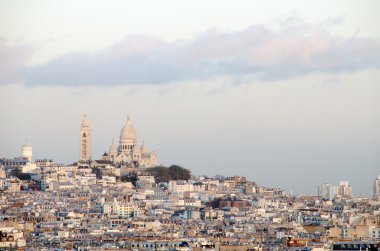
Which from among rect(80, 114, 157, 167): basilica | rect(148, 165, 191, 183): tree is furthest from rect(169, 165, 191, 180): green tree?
rect(80, 114, 157, 167): basilica

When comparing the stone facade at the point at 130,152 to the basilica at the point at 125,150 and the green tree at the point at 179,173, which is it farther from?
the green tree at the point at 179,173

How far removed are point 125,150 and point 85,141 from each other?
19.1 feet

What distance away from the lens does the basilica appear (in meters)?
138

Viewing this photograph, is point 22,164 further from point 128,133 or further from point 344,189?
point 344,189

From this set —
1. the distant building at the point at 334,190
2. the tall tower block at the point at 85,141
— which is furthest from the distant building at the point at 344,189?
the tall tower block at the point at 85,141

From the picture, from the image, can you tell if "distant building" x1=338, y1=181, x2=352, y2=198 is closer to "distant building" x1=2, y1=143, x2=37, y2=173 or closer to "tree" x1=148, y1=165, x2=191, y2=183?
"tree" x1=148, y1=165, x2=191, y2=183

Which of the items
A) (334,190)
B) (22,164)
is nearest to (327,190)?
(334,190)

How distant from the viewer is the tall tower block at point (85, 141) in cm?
13700

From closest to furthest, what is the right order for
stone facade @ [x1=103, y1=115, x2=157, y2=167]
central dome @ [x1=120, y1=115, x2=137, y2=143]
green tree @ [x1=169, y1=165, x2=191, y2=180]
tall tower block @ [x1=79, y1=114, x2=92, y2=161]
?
1. green tree @ [x1=169, y1=165, x2=191, y2=180]
2. tall tower block @ [x1=79, y1=114, x2=92, y2=161]
3. stone facade @ [x1=103, y1=115, x2=157, y2=167]
4. central dome @ [x1=120, y1=115, x2=137, y2=143]

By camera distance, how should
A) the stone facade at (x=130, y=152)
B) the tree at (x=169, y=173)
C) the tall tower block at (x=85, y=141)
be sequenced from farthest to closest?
1. the stone facade at (x=130, y=152)
2. the tall tower block at (x=85, y=141)
3. the tree at (x=169, y=173)

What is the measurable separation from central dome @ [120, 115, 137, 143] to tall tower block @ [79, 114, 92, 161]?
513 centimetres

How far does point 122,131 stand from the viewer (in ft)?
478

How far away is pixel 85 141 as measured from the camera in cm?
13838

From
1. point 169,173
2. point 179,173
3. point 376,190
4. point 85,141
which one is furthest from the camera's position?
point 85,141
